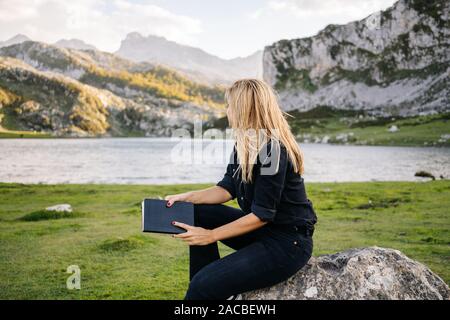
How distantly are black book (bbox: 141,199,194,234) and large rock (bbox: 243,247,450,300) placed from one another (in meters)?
1.40

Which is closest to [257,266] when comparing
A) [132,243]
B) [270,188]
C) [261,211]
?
[261,211]

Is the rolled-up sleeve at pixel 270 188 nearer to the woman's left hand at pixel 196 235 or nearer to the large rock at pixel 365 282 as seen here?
the woman's left hand at pixel 196 235

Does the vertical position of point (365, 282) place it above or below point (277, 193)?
below

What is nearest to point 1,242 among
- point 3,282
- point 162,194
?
point 3,282

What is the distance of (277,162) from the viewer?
536 centimetres

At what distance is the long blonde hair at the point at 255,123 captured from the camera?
5.56 meters

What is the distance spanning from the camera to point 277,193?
5344mm

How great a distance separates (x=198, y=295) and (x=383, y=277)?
8.60 feet

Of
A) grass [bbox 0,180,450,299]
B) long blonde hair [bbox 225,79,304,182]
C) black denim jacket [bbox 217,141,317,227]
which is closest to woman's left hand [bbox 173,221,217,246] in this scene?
black denim jacket [bbox 217,141,317,227]

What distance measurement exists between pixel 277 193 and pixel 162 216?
1691 millimetres

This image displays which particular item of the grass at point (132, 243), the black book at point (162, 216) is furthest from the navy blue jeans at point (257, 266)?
the grass at point (132, 243)

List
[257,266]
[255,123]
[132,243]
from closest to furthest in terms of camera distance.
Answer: [257,266]
[255,123]
[132,243]

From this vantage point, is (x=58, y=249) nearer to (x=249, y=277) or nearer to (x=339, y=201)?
(x=249, y=277)

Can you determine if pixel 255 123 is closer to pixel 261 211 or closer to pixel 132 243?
pixel 261 211
